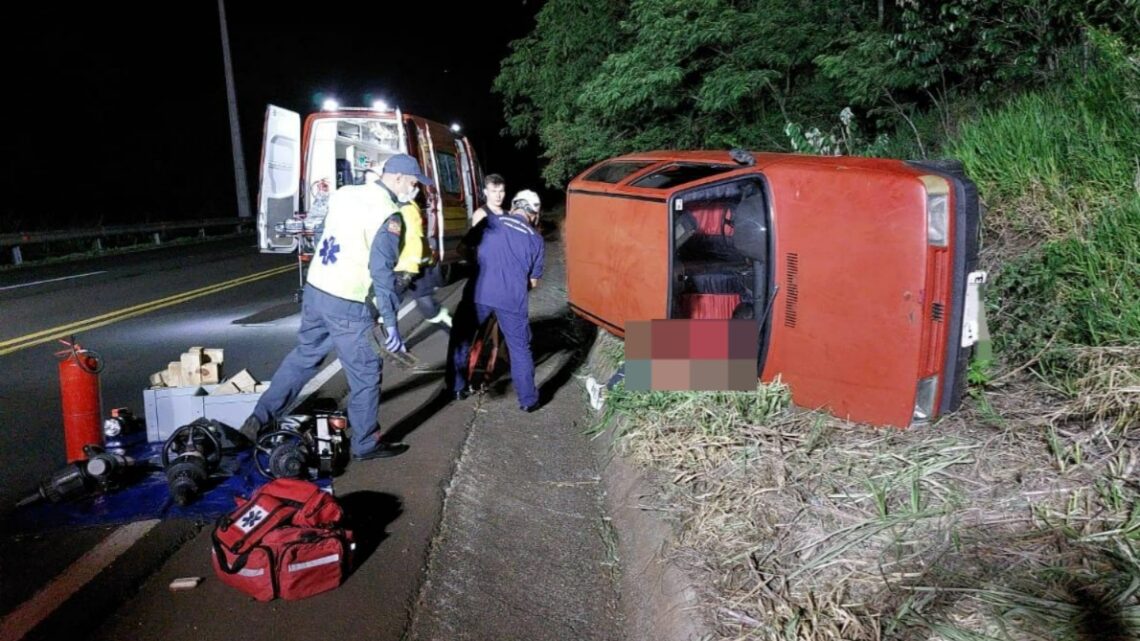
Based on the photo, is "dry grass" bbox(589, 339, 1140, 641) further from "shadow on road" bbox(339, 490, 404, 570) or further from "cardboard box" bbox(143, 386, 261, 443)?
"cardboard box" bbox(143, 386, 261, 443)

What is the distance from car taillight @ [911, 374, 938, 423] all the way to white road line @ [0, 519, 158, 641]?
3.80 m

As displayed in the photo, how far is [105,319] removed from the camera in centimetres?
965

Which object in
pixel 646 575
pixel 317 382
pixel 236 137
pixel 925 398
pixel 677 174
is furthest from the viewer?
pixel 236 137

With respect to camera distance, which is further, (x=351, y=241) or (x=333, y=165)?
(x=333, y=165)

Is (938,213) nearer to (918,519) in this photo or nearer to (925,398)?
(925,398)

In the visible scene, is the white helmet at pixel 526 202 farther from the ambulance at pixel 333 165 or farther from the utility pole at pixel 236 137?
the utility pole at pixel 236 137

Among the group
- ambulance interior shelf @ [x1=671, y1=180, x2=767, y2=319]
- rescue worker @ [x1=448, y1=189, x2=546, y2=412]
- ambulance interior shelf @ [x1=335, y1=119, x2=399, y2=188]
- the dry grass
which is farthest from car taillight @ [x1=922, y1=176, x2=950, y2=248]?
ambulance interior shelf @ [x1=335, y1=119, x2=399, y2=188]

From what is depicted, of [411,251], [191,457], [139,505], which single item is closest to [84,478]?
[139,505]

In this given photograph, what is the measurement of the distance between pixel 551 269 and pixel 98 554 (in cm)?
1129

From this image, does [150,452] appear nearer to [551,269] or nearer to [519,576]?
[519,576]

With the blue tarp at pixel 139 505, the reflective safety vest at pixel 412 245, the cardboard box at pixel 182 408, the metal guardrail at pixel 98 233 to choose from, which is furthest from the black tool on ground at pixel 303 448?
the metal guardrail at pixel 98 233

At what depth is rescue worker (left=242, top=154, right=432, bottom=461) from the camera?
193 inches

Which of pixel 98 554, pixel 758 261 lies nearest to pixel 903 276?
pixel 758 261

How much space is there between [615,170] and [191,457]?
3687mm
